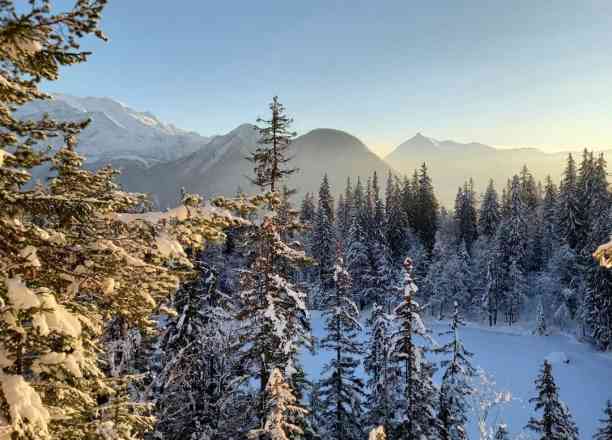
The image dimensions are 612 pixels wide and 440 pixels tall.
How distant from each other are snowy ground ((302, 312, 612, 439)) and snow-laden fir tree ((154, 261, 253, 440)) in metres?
21.0

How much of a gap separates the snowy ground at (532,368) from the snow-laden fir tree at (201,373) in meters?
21.0

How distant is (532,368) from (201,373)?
38.0 meters

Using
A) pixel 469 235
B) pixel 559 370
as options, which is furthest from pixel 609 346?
pixel 469 235

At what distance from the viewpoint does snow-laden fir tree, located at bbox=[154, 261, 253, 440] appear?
14812 millimetres

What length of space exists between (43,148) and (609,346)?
52792mm

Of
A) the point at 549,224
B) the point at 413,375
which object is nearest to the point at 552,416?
the point at 413,375

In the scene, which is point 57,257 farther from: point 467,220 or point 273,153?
point 467,220

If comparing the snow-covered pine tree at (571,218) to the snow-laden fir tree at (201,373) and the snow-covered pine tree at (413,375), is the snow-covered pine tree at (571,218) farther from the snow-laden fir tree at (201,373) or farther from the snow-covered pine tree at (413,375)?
the snow-laden fir tree at (201,373)

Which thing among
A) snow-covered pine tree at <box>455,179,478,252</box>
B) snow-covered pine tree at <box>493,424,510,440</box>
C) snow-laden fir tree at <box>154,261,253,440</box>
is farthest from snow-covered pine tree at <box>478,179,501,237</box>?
snow-laden fir tree at <box>154,261,253,440</box>

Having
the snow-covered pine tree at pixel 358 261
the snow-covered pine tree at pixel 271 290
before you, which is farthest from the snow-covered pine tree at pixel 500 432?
the snow-covered pine tree at pixel 358 261

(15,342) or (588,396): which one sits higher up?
(15,342)

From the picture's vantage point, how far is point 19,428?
333 centimetres

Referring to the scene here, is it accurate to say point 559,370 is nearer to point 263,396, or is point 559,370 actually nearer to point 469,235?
point 469,235

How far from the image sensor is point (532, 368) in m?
41.8
